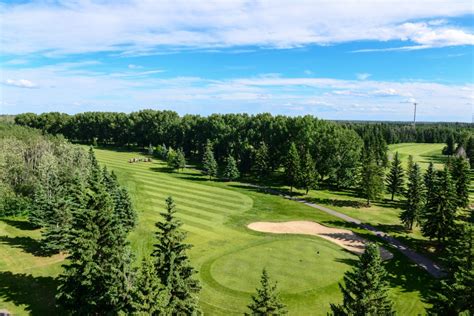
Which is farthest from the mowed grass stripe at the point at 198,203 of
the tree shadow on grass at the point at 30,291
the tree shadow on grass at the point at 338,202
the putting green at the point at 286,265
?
the tree shadow on grass at the point at 30,291

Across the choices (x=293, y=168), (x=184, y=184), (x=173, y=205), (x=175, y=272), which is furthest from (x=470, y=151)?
(x=175, y=272)

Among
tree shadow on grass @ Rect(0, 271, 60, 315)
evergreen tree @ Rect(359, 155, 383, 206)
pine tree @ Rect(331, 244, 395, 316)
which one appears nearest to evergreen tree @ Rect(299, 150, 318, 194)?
evergreen tree @ Rect(359, 155, 383, 206)

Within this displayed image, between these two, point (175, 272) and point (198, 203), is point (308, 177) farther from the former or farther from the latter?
point (175, 272)

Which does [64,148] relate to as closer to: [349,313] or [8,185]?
[8,185]

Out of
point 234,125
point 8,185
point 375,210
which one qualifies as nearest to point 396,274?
point 375,210

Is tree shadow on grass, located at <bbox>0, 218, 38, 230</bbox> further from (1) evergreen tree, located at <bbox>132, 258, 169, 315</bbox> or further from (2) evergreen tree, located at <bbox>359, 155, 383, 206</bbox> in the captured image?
(2) evergreen tree, located at <bbox>359, 155, 383, 206</bbox>
